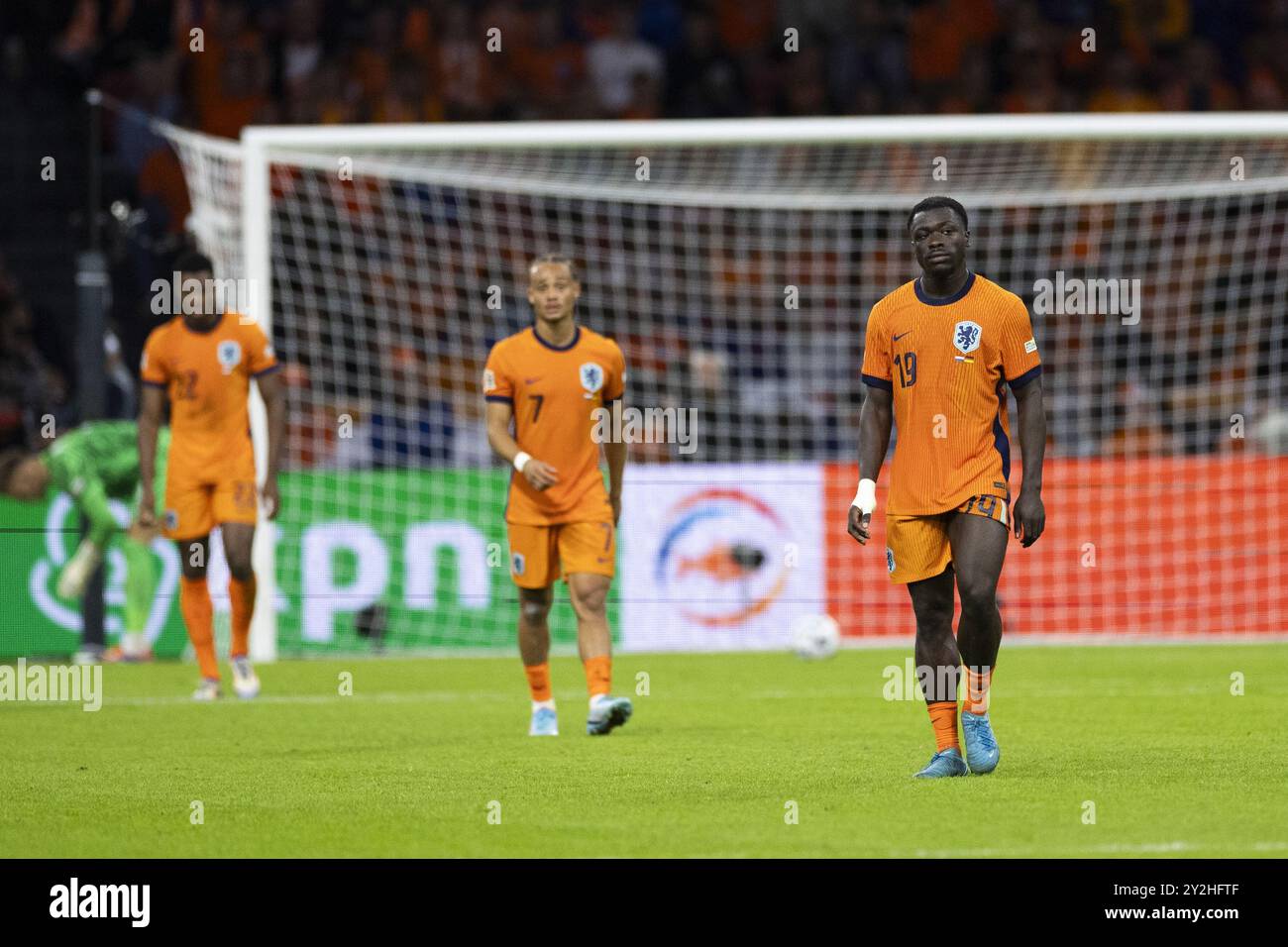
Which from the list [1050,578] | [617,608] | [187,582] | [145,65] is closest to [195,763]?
[187,582]

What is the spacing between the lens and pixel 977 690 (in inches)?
307

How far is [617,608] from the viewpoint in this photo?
16.0m

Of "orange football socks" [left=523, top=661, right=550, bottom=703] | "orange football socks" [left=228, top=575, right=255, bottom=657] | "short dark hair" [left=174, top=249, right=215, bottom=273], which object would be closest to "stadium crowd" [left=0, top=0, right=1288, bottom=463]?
"short dark hair" [left=174, top=249, right=215, bottom=273]

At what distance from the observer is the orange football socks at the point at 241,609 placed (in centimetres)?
1188

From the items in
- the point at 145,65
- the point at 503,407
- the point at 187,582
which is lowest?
the point at 187,582

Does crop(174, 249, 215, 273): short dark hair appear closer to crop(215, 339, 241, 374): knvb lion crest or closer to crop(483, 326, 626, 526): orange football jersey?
crop(215, 339, 241, 374): knvb lion crest

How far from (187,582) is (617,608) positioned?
15.2 ft

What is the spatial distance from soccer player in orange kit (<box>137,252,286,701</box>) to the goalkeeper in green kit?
10.1 ft

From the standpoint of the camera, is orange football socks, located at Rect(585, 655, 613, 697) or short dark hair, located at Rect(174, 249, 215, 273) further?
short dark hair, located at Rect(174, 249, 215, 273)

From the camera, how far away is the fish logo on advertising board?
15.9 metres
